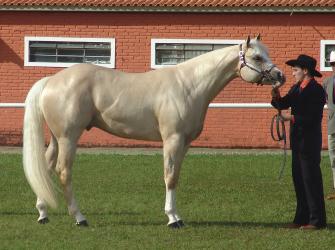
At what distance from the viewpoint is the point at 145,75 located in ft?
36.4

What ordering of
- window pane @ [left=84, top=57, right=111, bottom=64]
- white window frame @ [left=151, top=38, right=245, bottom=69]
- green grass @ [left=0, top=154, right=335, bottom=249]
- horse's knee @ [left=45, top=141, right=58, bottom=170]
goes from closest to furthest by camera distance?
green grass @ [left=0, top=154, right=335, bottom=249]
horse's knee @ [left=45, top=141, right=58, bottom=170]
white window frame @ [left=151, top=38, right=245, bottom=69]
window pane @ [left=84, top=57, right=111, bottom=64]

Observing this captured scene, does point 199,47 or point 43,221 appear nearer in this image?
point 43,221

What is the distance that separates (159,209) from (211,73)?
7.46ft

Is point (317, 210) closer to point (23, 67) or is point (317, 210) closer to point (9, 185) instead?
point (9, 185)

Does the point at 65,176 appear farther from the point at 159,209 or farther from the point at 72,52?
the point at 72,52

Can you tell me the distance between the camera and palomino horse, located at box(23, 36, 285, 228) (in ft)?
35.2

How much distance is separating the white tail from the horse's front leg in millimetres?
1325

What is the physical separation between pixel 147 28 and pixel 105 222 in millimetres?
13340

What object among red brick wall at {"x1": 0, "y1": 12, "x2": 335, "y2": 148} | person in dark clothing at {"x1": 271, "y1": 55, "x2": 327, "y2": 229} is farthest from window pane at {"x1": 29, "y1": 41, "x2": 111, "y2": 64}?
person in dark clothing at {"x1": 271, "y1": 55, "x2": 327, "y2": 229}

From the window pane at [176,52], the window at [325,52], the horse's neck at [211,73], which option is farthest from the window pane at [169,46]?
the horse's neck at [211,73]

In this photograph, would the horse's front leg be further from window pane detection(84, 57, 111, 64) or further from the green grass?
window pane detection(84, 57, 111, 64)

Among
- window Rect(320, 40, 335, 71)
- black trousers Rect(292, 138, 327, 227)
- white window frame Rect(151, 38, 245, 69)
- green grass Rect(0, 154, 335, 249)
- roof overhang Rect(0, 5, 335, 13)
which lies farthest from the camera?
white window frame Rect(151, 38, 245, 69)

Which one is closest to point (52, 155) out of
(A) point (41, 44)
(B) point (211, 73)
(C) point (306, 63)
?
(B) point (211, 73)

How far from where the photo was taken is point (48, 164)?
11.1 m
